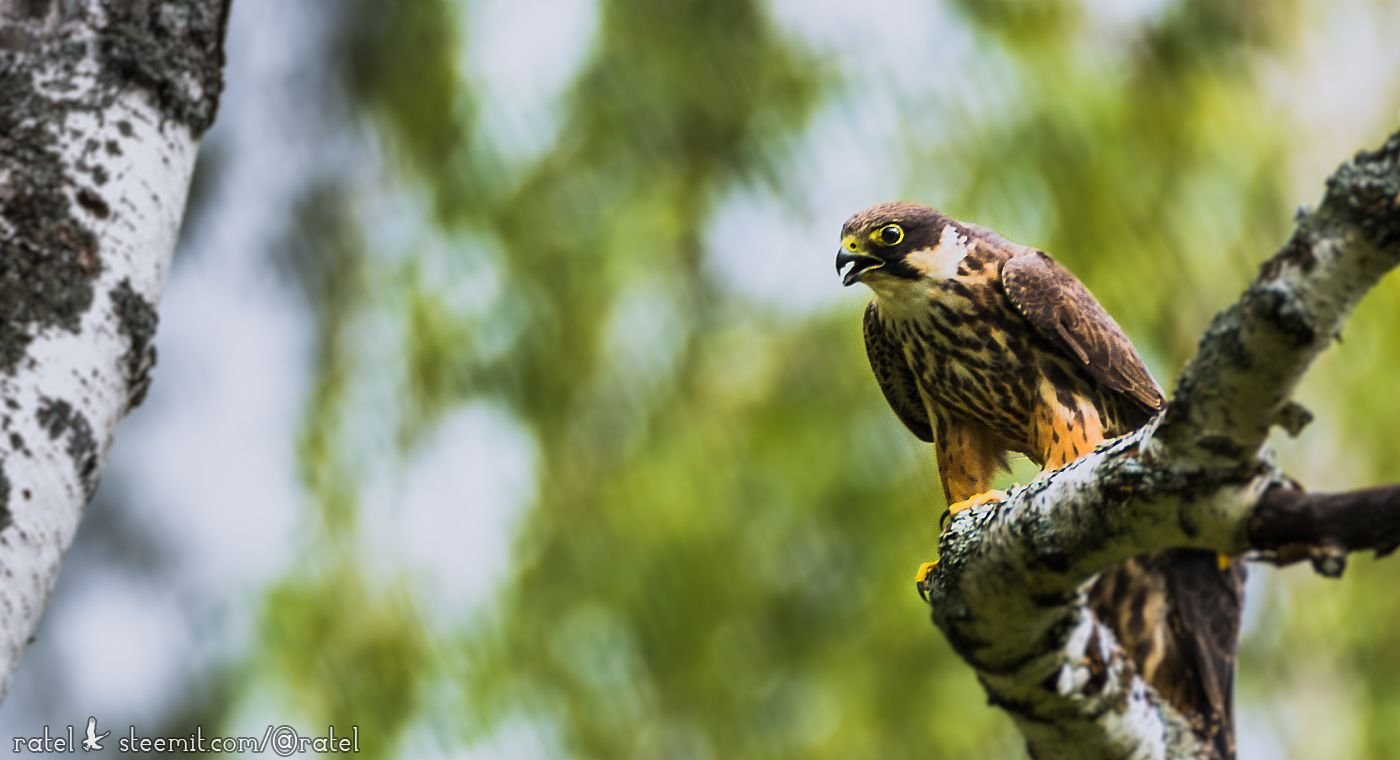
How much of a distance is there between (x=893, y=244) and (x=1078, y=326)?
525 mm

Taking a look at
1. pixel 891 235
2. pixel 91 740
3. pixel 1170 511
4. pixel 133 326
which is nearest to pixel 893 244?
pixel 891 235

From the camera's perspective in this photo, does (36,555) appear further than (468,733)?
No

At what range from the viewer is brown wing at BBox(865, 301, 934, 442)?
156 inches

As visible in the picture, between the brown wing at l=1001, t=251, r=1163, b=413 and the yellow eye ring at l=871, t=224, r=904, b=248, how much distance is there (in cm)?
28

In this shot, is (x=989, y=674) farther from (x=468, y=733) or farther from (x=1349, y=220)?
(x=468, y=733)

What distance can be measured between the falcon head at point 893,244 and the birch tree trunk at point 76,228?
5.49 ft

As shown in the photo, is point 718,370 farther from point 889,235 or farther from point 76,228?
point 76,228

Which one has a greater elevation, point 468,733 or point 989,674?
point 468,733

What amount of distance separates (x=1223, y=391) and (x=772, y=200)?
4.62 m

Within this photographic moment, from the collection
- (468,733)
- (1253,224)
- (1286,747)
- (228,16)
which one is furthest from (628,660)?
(228,16)

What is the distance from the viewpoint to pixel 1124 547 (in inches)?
99.7

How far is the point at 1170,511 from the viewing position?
90.4 inches

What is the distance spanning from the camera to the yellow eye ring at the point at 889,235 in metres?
3.81

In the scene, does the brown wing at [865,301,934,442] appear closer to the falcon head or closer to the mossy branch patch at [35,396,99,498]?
the falcon head
